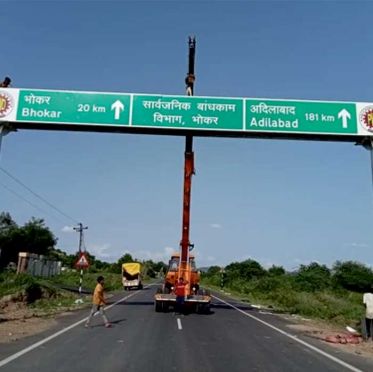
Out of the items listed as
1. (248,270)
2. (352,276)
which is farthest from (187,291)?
(248,270)

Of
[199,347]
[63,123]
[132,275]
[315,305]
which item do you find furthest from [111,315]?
[132,275]

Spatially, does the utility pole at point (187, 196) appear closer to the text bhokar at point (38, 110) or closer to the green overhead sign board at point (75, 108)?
the green overhead sign board at point (75, 108)

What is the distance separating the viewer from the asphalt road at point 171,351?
9.67 metres

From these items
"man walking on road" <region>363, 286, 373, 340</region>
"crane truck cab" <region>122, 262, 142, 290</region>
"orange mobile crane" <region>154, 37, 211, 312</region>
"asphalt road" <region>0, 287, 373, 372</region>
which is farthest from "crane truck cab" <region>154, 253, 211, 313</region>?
"crane truck cab" <region>122, 262, 142, 290</region>

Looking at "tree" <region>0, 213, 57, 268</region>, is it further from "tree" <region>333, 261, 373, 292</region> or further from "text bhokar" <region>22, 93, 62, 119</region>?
"text bhokar" <region>22, 93, 62, 119</region>

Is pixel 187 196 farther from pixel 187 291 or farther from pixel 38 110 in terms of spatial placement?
pixel 38 110

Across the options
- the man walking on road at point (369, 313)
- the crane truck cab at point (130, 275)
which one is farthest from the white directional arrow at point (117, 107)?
the crane truck cab at point (130, 275)

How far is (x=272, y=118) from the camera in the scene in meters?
18.6

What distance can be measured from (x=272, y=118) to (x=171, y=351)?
10048 millimetres

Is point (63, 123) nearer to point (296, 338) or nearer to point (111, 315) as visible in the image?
point (111, 315)

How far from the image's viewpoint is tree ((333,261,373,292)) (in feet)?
241

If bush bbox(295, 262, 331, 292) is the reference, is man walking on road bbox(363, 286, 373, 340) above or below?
below

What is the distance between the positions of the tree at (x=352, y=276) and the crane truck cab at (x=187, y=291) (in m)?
52.0

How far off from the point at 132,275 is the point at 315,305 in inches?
1088
